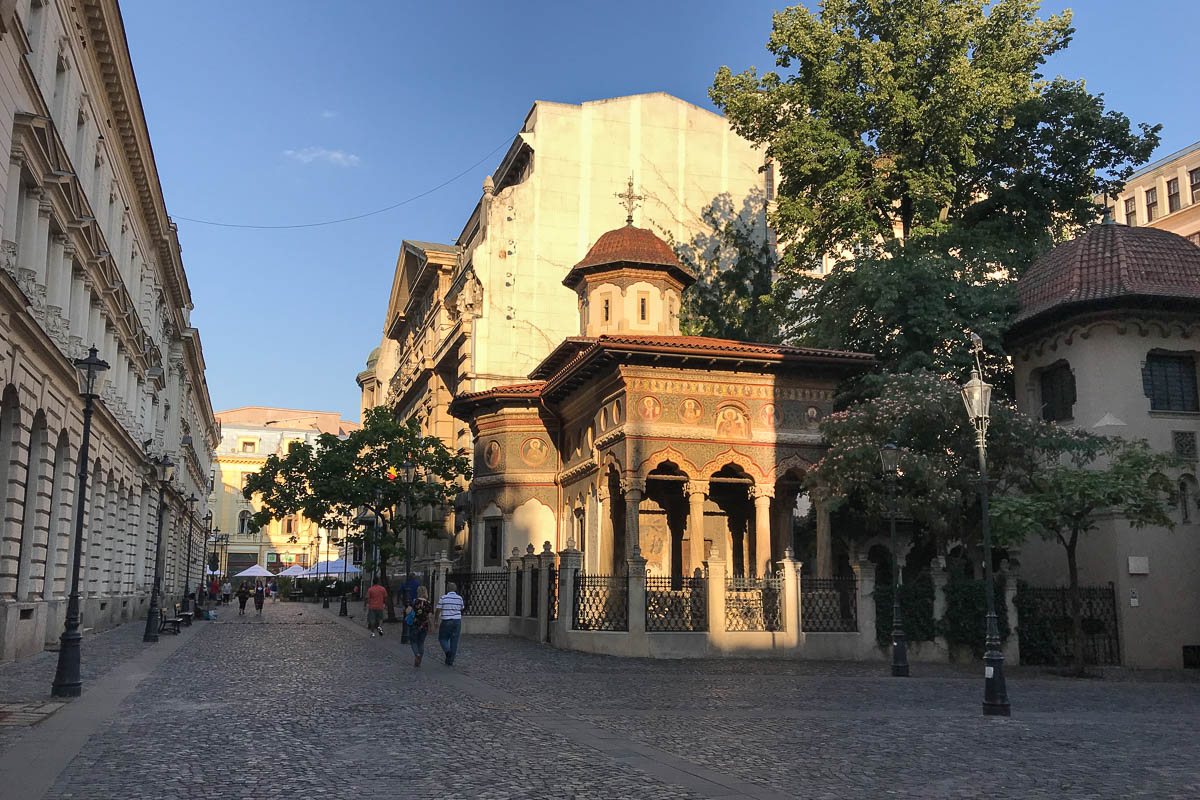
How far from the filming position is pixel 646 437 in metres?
26.6

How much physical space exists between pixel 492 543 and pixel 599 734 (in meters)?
24.9

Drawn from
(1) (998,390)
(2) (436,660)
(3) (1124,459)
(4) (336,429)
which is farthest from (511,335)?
(4) (336,429)

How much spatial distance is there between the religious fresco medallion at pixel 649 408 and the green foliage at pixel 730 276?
38.2 feet

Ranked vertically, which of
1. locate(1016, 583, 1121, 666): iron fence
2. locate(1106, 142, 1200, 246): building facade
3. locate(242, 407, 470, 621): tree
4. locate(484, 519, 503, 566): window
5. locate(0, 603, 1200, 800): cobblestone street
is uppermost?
locate(1106, 142, 1200, 246): building facade

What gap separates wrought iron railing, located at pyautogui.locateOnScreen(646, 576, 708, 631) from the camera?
23.5 m

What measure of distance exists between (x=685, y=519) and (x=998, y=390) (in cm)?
1007

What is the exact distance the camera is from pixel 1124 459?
22.5 m

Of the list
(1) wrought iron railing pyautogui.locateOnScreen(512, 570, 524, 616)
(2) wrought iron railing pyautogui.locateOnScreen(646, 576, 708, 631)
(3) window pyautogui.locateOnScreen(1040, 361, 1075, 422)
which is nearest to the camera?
(2) wrought iron railing pyautogui.locateOnScreen(646, 576, 708, 631)

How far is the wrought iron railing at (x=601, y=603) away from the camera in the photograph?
23.7m

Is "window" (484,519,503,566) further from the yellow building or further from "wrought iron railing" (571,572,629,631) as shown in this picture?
the yellow building

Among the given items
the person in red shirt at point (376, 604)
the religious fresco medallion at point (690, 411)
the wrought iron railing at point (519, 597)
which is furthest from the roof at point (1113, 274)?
the person in red shirt at point (376, 604)

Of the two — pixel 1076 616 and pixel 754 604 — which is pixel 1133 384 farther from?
pixel 754 604

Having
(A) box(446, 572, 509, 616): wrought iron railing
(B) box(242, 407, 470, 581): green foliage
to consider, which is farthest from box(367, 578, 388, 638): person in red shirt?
(B) box(242, 407, 470, 581): green foliage

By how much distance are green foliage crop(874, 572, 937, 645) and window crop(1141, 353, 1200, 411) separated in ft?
27.2
